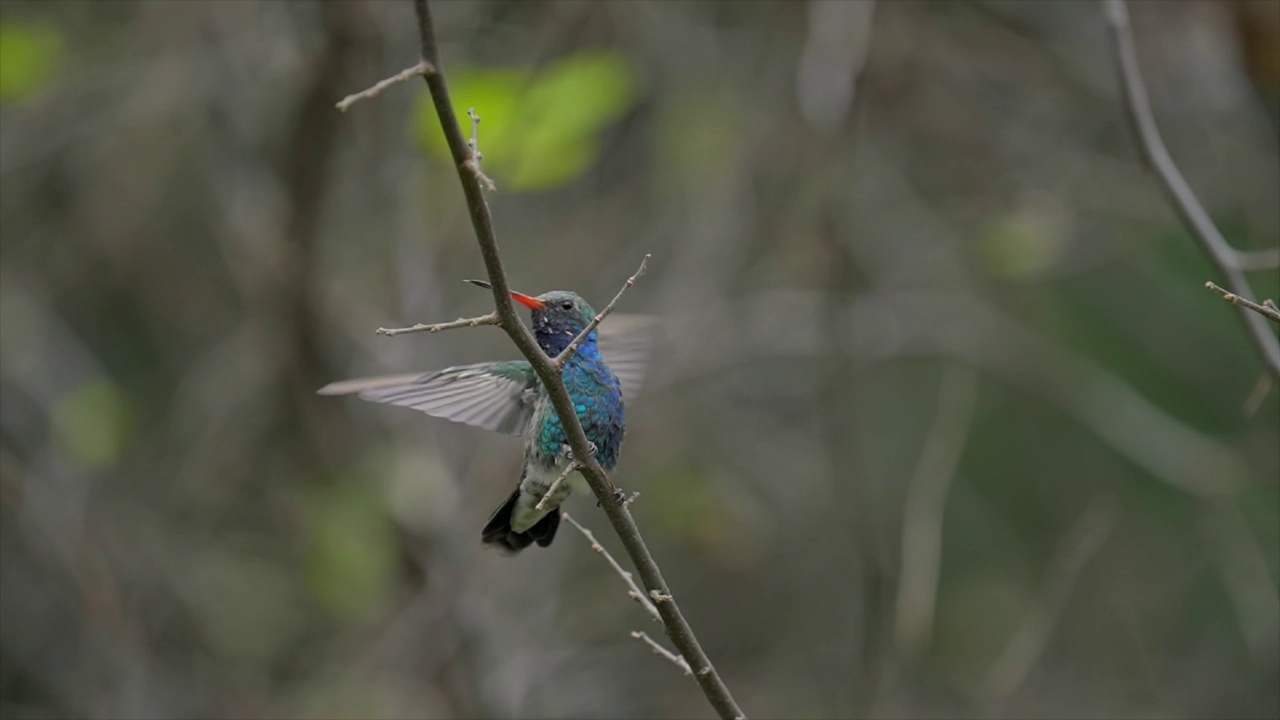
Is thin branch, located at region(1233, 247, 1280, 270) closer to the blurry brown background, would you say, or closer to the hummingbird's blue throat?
the blurry brown background

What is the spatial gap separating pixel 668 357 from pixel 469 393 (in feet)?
8.61

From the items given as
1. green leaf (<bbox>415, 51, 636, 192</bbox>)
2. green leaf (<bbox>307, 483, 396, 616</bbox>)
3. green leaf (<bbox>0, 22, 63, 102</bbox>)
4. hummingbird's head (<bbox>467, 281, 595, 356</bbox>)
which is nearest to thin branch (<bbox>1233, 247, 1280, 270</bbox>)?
hummingbird's head (<bbox>467, 281, 595, 356</bbox>)

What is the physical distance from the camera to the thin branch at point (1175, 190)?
2794mm

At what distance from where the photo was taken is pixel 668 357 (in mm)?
5520

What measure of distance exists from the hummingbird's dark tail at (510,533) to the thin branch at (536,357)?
78 centimetres

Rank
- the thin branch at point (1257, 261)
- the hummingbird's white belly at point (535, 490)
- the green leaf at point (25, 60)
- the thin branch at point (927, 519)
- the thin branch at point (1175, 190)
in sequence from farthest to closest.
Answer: the green leaf at point (25, 60)
the thin branch at point (927, 519)
the thin branch at point (1257, 261)
the thin branch at point (1175, 190)
the hummingbird's white belly at point (535, 490)

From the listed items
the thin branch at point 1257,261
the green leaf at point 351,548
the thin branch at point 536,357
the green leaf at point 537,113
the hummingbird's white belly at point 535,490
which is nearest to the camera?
the thin branch at point 536,357

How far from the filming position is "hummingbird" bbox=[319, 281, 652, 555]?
2.75m

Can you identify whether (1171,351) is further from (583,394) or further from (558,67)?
(583,394)

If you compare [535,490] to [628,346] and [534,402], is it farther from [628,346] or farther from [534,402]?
[628,346]

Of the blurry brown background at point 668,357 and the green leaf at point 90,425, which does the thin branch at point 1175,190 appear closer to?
the blurry brown background at point 668,357

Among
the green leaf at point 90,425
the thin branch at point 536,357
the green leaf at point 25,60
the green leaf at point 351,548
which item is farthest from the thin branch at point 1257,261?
the green leaf at point 90,425

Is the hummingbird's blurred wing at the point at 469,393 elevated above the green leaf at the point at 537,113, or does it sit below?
below

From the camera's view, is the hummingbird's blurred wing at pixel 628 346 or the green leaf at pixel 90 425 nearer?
the hummingbird's blurred wing at pixel 628 346
